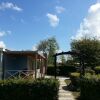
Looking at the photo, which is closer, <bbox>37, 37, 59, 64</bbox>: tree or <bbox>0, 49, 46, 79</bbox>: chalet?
<bbox>0, 49, 46, 79</bbox>: chalet

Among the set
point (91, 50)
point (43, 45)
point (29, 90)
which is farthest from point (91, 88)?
point (43, 45)

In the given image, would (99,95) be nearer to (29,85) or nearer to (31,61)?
(29,85)

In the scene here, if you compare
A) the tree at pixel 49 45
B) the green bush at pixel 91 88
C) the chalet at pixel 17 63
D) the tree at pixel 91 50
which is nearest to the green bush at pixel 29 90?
the green bush at pixel 91 88

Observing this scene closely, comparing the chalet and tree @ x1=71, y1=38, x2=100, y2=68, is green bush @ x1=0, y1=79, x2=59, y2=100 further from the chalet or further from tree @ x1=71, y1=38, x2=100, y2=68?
tree @ x1=71, y1=38, x2=100, y2=68

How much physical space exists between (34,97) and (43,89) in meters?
0.56

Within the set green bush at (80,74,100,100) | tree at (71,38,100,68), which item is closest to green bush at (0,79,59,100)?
green bush at (80,74,100,100)

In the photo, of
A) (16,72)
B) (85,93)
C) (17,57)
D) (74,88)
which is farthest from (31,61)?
(85,93)

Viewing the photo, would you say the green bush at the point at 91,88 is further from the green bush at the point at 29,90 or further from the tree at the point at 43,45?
the tree at the point at 43,45

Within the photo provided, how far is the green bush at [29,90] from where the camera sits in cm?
1438

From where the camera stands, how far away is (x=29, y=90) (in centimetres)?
1444

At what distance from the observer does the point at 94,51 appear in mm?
49594

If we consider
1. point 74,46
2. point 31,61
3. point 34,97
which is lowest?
point 34,97

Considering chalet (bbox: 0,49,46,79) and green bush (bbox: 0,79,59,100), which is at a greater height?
chalet (bbox: 0,49,46,79)

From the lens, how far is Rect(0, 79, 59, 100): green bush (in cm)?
1438
